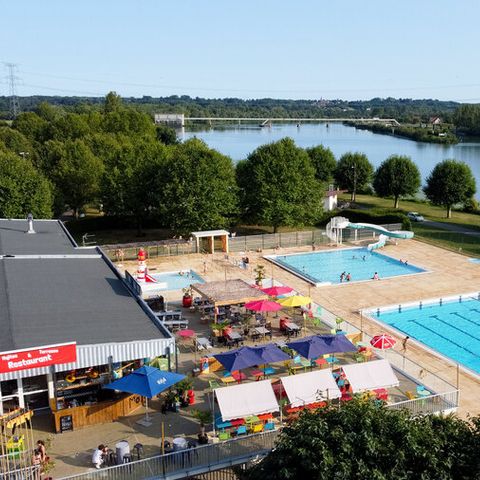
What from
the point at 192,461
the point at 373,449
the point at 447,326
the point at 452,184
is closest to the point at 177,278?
the point at 447,326

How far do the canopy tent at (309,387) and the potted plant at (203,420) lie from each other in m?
2.58

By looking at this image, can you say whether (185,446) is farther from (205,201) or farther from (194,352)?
(205,201)

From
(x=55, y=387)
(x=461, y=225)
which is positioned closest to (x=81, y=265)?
(x=55, y=387)

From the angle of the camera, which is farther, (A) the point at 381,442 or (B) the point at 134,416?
(B) the point at 134,416

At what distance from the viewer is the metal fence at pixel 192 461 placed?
13.7 m

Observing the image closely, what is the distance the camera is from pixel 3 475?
43.0 feet

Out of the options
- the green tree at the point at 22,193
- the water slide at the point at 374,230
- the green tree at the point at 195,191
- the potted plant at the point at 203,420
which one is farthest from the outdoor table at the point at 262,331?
the green tree at the point at 22,193

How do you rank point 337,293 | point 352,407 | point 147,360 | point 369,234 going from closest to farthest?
1. point 352,407
2. point 147,360
3. point 337,293
4. point 369,234

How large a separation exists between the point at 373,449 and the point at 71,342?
964 centimetres

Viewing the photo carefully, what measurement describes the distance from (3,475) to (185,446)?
4.62 meters

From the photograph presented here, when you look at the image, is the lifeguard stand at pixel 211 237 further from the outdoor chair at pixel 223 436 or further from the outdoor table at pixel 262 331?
the outdoor chair at pixel 223 436

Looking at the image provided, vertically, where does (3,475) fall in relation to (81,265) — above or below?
below

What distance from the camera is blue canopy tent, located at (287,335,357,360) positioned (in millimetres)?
19297

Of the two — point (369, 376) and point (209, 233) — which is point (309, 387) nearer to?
point (369, 376)
